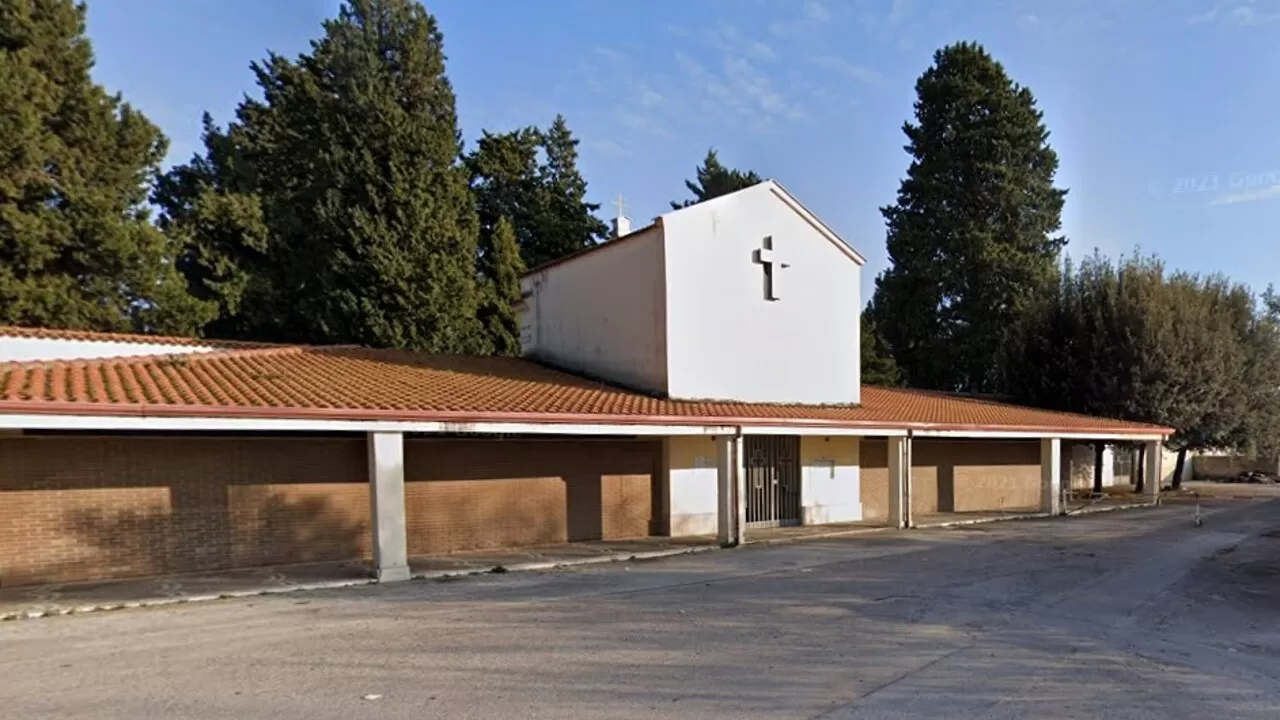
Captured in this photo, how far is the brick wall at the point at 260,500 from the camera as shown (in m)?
10.2

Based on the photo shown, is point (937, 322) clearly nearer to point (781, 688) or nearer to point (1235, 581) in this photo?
point (1235, 581)

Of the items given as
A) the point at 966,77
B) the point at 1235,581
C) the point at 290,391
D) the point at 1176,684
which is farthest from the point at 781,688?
the point at 966,77

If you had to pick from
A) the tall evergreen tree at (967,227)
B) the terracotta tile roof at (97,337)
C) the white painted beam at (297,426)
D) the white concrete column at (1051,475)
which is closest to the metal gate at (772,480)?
the white painted beam at (297,426)

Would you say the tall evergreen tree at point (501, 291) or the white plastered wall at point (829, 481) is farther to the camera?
the tall evergreen tree at point (501, 291)

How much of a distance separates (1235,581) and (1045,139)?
110 feet

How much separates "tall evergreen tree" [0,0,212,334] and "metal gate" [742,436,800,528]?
17131mm

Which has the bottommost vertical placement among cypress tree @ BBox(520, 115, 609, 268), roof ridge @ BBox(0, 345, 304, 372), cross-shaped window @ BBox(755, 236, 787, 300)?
roof ridge @ BBox(0, 345, 304, 372)

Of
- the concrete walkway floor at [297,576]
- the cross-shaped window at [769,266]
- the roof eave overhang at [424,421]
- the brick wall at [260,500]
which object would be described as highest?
the cross-shaped window at [769,266]

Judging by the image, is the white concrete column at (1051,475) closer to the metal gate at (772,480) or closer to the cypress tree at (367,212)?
the metal gate at (772,480)

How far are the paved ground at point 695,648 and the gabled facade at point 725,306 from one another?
206 inches

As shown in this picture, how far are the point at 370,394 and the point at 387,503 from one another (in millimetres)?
1735

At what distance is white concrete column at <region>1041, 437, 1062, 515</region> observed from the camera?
19297 millimetres

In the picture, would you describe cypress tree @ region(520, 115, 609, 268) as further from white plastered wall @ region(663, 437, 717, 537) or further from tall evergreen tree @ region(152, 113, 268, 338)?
white plastered wall @ region(663, 437, 717, 537)

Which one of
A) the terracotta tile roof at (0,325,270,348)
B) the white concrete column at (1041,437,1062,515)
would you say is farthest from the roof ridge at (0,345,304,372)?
the white concrete column at (1041,437,1062,515)
